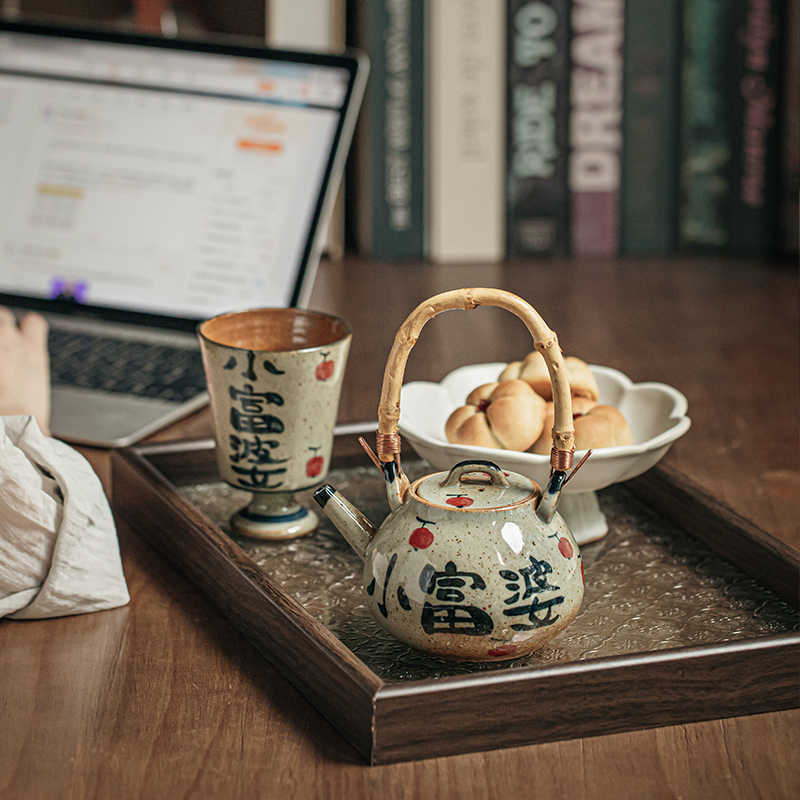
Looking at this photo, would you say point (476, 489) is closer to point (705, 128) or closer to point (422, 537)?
point (422, 537)

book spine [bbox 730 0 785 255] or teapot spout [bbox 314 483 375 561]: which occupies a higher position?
book spine [bbox 730 0 785 255]

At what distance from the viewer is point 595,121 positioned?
1.47 m

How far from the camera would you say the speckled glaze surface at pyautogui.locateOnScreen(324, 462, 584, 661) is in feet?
1.73

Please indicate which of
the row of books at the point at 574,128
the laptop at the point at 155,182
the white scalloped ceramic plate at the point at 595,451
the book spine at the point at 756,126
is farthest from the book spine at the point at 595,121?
the white scalloped ceramic plate at the point at 595,451

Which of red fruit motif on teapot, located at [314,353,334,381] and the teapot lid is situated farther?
red fruit motif on teapot, located at [314,353,334,381]

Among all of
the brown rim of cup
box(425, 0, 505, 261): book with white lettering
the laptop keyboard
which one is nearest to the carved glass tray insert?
the brown rim of cup

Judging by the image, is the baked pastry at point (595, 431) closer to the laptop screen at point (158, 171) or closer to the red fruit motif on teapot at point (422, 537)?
the red fruit motif on teapot at point (422, 537)

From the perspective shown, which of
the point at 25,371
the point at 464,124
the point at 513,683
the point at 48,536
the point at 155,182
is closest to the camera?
the point at 513,683

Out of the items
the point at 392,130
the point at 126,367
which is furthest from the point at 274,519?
the point at 392,130

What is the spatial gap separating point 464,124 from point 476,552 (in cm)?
101

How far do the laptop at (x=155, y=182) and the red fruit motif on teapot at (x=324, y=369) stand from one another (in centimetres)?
35

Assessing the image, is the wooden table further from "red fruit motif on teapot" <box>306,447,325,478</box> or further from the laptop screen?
the laptop screen

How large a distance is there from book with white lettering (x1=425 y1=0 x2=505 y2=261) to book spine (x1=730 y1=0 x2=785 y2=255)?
0.30 metres

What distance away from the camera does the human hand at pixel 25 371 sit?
840 mm
